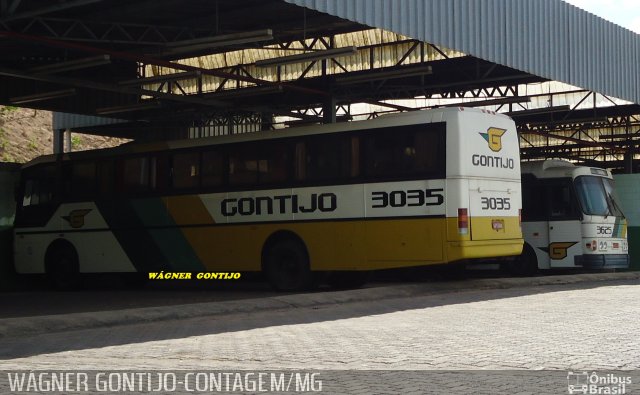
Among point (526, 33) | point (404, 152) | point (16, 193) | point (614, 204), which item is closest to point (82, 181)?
point (16, 193)

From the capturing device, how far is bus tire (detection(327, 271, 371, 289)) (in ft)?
67.3

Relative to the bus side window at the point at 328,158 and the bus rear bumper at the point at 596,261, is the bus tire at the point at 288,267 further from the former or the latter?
the bus rear bumper at the point at 596,261

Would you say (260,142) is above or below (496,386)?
above

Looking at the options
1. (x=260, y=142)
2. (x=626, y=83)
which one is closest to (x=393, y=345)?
(x=260, y=142)

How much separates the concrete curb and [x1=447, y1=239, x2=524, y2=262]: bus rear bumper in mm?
1442

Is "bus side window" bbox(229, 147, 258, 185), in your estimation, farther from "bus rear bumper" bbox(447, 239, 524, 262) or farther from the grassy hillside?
the grassy hillside

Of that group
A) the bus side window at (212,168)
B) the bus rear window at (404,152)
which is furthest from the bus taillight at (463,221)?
the bus side window at (212,168)

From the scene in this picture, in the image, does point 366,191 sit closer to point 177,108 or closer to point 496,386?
point 496,386

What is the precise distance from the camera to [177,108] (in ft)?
96.7

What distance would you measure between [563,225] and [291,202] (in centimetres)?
879

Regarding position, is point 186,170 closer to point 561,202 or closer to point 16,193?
point 16,193

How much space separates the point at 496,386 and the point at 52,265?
17.2 m

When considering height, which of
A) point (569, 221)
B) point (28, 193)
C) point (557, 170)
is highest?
point (557, 170)

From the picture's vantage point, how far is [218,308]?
14867mm
